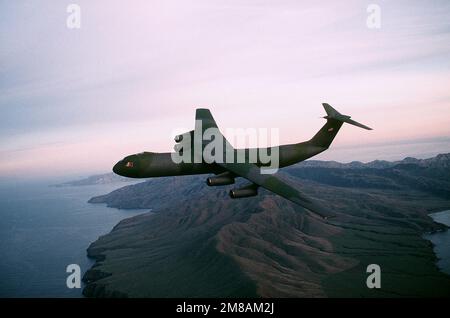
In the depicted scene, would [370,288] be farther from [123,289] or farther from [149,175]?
[149,175]

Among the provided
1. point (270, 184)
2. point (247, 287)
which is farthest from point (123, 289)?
point (270, 184)

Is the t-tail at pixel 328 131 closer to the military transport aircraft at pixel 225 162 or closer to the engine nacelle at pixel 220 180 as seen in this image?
the military transport aircraft at pixel 225 162

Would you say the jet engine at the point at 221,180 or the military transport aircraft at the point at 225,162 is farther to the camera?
the jet engine at the point at 221,180

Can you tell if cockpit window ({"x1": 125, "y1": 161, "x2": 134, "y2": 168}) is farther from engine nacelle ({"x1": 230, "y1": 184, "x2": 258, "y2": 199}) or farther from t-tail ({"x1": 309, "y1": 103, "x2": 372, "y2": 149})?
t-tail ({"x1": 309, "y1": 103, "x2": 372, "y2": 149})

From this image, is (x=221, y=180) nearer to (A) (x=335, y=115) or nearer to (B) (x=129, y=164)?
(B) (x=129, y=164)

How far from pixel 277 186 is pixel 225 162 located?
780cm

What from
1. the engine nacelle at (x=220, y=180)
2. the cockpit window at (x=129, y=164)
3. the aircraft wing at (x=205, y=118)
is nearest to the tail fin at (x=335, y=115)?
the aircraft wing at (x=205, y=118)

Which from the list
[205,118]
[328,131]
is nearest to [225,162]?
[205,118]

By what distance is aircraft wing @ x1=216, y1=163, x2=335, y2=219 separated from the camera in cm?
2395

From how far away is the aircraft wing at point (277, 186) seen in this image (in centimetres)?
2395

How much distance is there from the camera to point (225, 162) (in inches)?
1318

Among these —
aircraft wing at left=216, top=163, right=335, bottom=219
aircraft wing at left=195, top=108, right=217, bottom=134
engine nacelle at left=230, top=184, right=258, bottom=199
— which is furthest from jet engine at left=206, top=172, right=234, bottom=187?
aircraft wing at left=195, top=108, right=217, bottom=134

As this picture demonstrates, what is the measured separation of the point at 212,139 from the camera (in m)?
40.5
